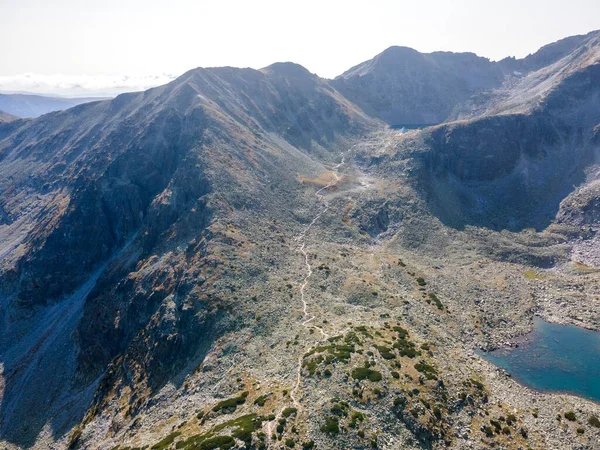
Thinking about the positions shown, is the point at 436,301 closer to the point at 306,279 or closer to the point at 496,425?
the point at 306,279

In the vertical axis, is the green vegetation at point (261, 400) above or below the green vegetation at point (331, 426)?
below

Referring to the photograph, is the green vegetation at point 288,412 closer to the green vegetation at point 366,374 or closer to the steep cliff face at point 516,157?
the green vegetation at point 366,374

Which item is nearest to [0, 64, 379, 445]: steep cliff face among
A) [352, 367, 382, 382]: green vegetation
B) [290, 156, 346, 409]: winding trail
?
[290, 156, 346, 409]: winding trail

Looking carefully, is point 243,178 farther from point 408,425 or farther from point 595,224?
point 595,224

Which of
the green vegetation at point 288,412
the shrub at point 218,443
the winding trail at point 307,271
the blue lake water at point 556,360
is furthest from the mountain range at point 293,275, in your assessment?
the blue lake water at point 556,360

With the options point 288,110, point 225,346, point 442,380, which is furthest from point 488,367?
point 288,110

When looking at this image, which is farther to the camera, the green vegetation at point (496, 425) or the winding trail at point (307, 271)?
the winding trail at point (307, 271)
